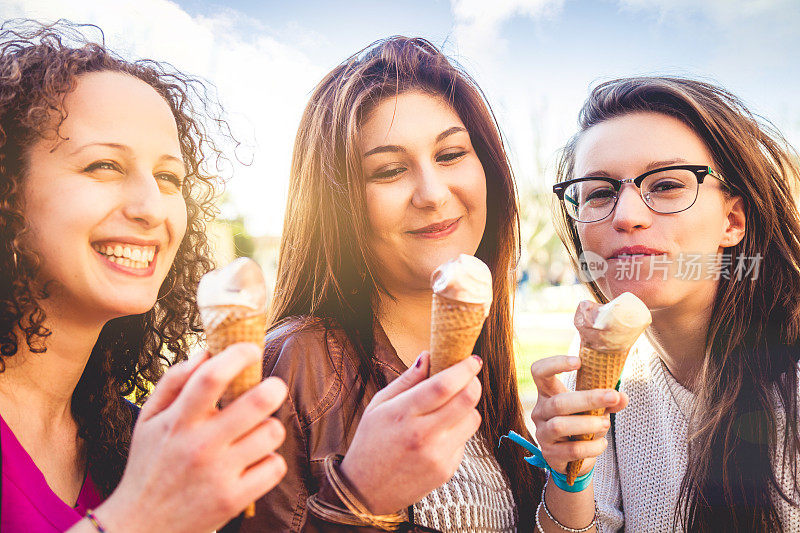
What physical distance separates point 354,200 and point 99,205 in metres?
0.95

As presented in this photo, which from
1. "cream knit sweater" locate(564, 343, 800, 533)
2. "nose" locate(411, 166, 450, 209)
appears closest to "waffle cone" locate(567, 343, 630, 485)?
"nose" locate(411, 166, 450, 209)

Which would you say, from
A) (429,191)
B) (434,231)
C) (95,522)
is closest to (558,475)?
(434,231)

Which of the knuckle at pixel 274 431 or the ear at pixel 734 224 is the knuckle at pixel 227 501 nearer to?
the knuckle at pixel 274 431

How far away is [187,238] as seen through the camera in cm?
242

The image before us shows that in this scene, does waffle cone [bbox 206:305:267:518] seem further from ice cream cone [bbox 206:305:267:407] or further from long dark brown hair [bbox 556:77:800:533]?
long dark brown hair [bbox 556:77:800:533]

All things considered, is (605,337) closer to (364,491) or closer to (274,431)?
(364,491)

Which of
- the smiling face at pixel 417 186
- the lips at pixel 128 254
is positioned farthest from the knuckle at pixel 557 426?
the lips at pixel 128 254

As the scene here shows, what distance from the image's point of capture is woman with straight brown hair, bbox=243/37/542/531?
181cm

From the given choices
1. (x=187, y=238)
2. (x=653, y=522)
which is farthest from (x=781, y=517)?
(x=187, y=238)

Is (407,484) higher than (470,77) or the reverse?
the reverse

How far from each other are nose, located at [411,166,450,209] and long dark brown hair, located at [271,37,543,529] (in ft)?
0.80

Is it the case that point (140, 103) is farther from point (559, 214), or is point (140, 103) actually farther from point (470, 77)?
point (559, 214)

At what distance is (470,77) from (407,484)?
6.44 ft

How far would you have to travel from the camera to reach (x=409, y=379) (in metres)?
1.48
